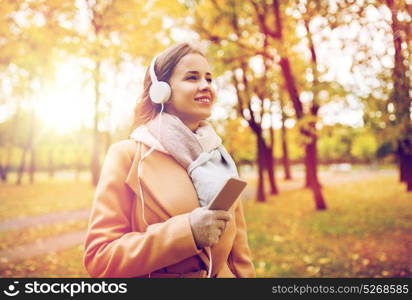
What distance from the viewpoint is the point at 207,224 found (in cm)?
134

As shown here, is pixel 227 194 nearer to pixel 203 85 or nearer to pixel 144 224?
pixel 144 224

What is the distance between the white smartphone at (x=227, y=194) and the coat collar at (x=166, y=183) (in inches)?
7.7

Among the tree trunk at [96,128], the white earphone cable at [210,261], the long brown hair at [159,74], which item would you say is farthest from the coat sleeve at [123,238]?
the tree trunk at [96,128]

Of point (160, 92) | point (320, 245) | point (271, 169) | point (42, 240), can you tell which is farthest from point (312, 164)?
point (160, 92)

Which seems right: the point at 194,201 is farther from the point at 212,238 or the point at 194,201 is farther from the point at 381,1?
the point at 381,1

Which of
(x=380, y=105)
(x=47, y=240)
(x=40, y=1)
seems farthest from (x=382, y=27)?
(x=47, y=240)

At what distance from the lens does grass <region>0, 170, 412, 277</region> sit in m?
5.46

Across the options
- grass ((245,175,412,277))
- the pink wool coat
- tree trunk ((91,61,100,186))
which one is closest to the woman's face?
the pink wool coat

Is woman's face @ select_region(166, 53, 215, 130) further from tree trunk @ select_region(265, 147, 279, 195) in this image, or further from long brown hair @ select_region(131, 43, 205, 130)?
tree trunk @ select_region(265, 147, 279, 195)

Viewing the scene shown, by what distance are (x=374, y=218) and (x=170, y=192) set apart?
1010 cm

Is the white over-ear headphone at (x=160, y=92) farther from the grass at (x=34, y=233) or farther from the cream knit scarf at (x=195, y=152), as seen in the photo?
the grass at (x=34, y=233)

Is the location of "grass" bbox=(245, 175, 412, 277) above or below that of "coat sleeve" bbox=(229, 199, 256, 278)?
below

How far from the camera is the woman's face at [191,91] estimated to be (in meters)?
1.67

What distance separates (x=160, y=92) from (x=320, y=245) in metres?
6.72
